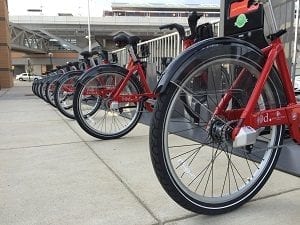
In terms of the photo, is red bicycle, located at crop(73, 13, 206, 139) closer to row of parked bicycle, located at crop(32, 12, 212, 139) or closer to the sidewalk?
row of parked bicycle, located at crop(32, 12, 212, 139)

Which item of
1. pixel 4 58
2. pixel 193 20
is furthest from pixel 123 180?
pixel 4 58

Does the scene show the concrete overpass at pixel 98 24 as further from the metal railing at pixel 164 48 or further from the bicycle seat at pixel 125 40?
the bicycle seat at pixel 125 40

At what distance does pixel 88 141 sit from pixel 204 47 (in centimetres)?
287

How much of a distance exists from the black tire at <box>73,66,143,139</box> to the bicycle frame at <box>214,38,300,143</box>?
2.58 meters

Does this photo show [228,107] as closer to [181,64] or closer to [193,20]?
[181,64]

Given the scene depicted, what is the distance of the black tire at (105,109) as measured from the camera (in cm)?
491

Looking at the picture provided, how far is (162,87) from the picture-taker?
6.89 ft

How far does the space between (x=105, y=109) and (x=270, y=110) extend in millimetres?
3253

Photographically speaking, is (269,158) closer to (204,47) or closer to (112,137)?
(204,47)

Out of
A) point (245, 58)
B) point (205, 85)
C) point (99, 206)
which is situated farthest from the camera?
point (205, 85)

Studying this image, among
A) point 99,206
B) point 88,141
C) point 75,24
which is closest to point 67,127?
point 88,141

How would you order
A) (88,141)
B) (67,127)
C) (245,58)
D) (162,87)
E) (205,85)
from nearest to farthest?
(162,87)
(245,58)
(205,85)
(88,141)
(67,127)

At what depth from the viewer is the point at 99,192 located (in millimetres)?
2791

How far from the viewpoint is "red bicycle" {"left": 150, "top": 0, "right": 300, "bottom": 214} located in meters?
2.11
